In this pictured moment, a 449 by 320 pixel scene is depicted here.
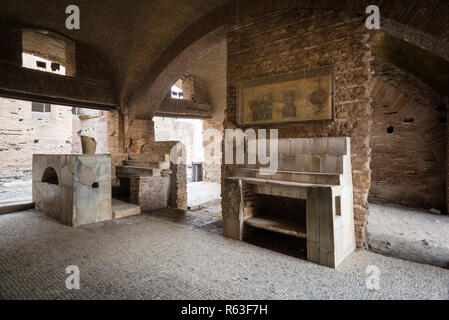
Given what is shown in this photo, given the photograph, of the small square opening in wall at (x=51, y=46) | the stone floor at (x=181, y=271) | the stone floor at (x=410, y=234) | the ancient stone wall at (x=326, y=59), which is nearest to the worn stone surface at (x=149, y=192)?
the stone floor at (x=181, y=271)

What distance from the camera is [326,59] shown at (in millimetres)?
3816

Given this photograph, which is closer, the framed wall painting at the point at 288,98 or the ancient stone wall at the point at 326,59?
the ancient stone wall at the point at 326,59

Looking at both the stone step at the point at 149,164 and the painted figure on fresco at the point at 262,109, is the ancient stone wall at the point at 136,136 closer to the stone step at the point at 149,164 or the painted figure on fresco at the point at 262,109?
the stone step at the point at 149,164

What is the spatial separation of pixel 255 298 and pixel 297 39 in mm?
3883

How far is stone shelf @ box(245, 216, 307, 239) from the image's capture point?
318 centimetres

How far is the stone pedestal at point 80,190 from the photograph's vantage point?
4.33 meters

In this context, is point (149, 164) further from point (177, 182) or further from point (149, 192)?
point (177, 182)

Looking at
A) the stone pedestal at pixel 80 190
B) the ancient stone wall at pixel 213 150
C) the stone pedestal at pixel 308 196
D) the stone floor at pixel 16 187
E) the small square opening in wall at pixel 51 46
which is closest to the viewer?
the stone pedestal at pixel 308 196

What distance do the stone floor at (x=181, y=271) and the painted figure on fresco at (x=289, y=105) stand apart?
2203 mm

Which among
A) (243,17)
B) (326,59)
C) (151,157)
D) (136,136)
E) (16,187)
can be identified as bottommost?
(16,187)

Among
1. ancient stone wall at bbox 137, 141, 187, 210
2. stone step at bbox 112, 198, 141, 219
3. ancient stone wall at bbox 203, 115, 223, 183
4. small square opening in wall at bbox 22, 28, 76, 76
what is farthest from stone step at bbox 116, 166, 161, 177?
ancient stone wall at bbox 203, 115, 223, 183

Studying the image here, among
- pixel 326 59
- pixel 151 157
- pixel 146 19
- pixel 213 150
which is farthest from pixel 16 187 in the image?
pixel 326 59

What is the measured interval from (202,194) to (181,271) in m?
7.21
